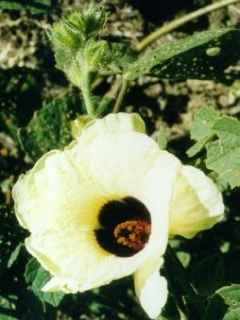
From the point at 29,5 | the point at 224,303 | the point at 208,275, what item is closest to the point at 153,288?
the point at 224,303

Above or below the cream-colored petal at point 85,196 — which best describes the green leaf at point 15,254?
below

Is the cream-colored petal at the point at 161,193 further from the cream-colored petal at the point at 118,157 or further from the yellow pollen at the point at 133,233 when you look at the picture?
the yellow pollen at the point at 133,233

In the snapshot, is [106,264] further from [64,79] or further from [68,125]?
[64,79]

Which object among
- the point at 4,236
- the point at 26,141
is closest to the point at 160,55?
the point at 26,141

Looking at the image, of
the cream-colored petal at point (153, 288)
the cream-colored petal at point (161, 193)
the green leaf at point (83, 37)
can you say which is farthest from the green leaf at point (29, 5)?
the cream-colored petal at point (153, 288)

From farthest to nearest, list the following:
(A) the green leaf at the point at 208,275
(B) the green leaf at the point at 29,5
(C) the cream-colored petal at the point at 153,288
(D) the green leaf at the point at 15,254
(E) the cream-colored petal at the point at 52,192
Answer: (B) the green leaf at the point at 29,5 → (D) the green leaf at the point at 15,254 → (A) the green leaf at the point at 208,275 → (E) the cream-colored petal at the point at 52,192 → (C) the cream-colored petal at the point at 153,288

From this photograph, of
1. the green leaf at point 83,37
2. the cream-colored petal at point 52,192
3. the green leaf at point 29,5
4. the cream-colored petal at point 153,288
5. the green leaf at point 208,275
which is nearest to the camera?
the cream-colored petal at point 153,288

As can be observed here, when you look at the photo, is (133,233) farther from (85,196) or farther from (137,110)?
(137,110)
